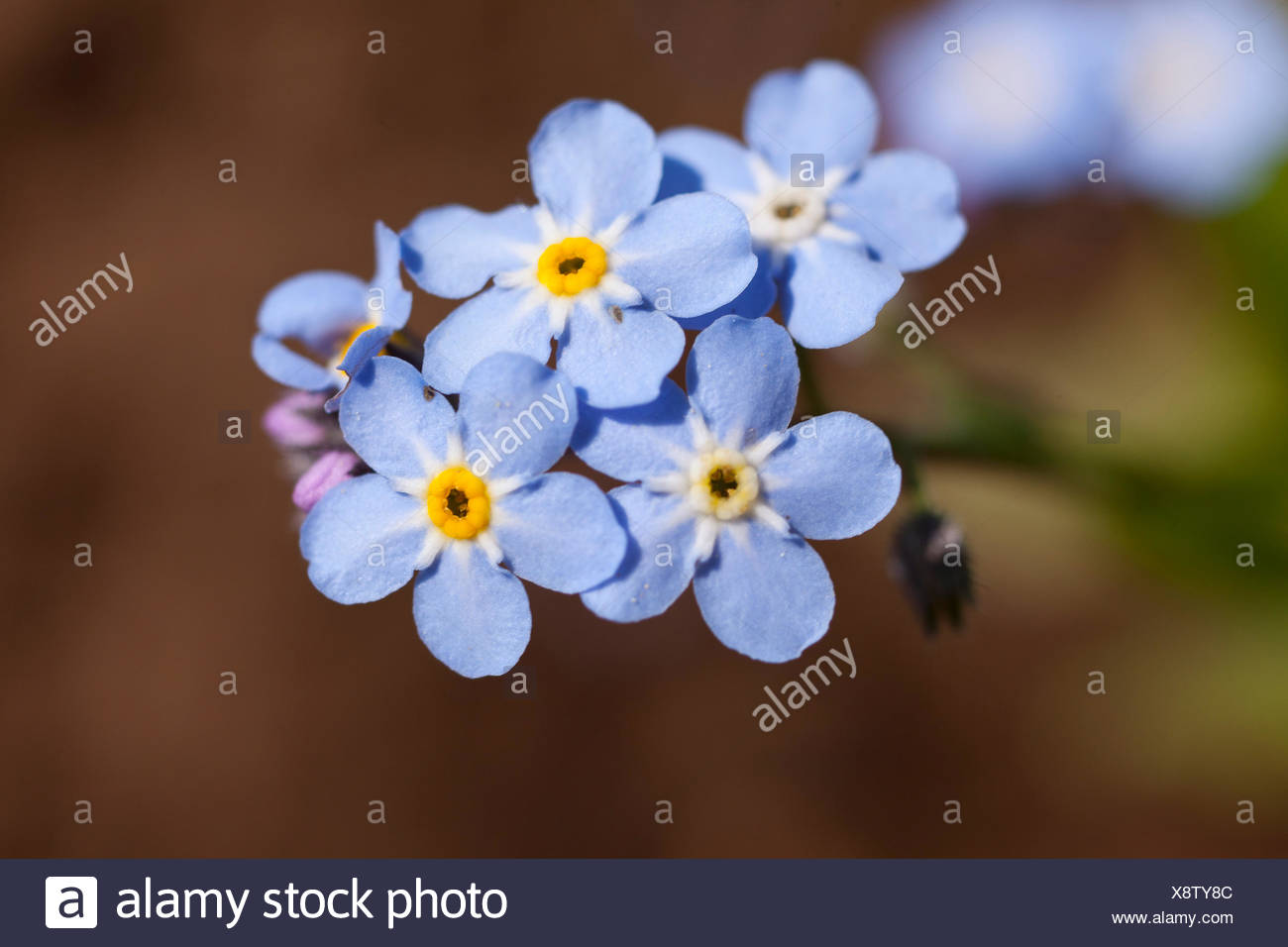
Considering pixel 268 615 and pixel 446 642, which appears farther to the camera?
pixel 268 615

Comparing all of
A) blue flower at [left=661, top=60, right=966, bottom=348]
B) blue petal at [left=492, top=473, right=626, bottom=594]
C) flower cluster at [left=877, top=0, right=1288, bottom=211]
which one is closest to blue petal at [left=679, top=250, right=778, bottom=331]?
blue flower at [left=661, top=60, right=966, bottom=348]

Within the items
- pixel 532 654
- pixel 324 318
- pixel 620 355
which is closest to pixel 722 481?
pixel 620 355

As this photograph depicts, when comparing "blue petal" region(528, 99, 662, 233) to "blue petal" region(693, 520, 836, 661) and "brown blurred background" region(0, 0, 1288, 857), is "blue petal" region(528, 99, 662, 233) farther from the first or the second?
"brown blurred background" region(0, 0, 1288, 857)

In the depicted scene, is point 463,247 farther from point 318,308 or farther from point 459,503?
point 459,503
